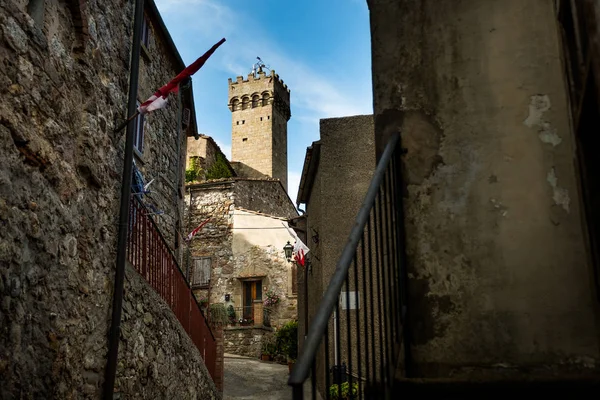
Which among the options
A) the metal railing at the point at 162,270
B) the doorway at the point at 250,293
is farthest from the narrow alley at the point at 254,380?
the doorway at the point at 250,293

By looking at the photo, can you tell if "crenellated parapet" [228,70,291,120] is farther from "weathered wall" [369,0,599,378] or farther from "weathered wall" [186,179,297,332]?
"weathered wall" [369,0,599,378]

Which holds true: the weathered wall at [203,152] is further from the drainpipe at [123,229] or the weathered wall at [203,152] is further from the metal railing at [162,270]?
the drainpipe at [123,229]

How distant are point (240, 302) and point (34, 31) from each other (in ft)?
63.0

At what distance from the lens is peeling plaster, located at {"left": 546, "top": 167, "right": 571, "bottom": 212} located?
8.86 feet

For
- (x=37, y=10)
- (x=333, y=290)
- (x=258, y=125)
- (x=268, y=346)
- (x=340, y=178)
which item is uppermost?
(x=258, y=125)

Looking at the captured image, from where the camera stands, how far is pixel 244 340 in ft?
67.8

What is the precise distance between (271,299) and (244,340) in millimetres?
2416

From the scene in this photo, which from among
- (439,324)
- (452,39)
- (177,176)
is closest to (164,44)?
(177,176)

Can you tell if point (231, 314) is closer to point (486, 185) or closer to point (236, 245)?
point (236, 245)

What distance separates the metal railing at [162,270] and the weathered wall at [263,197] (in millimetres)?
15856

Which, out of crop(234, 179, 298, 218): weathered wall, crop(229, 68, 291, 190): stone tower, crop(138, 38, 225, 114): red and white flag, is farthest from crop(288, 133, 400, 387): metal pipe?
crop(229, 68, 291, 190): stone tower

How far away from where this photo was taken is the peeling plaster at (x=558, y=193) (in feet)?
8.86

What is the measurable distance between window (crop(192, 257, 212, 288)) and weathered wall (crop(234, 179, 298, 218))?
2717 mm

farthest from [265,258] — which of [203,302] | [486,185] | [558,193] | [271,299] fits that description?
[558,193]
